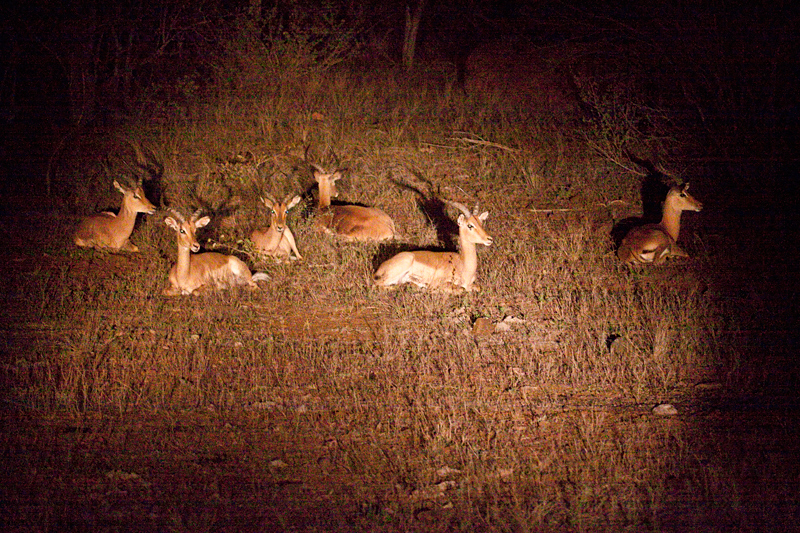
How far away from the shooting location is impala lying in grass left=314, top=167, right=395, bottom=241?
9344 mm

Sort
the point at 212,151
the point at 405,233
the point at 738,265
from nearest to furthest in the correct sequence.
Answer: the point at 738,265
the point at 405,233
the point at 212,151

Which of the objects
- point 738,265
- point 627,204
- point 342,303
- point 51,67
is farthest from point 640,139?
point 51,67

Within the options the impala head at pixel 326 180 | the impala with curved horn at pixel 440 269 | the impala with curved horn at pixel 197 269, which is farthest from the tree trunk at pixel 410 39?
the impala with curved horn at pixel 197 269

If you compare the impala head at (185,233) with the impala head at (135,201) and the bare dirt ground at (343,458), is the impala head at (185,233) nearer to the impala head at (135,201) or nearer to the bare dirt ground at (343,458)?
the bare dirt ground at (343,458)

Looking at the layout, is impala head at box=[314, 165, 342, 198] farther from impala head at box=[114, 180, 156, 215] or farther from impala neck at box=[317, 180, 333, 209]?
impala head at box=[114, 180, 156, 215]

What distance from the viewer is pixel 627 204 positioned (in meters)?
10.5

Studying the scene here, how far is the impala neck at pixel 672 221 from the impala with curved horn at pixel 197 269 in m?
4.62

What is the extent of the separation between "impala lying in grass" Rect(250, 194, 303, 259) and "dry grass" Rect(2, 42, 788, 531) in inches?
7.5

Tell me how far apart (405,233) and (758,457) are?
5.40 m

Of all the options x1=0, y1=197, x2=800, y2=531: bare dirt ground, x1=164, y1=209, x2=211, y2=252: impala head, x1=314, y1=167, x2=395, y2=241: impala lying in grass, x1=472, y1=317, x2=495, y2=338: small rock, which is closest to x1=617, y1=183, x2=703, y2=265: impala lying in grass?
x1=0, y1=197, x2=800, y2=531: bare dirt ground

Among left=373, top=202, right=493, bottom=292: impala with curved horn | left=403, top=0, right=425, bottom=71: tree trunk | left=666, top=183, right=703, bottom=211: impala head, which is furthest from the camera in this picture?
left=403, top=0, right=425, bottom=71: tree trunk

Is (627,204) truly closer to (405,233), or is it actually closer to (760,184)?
(760,184)

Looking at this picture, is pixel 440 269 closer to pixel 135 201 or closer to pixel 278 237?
pixel 278 237

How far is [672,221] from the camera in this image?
30.8 ft
